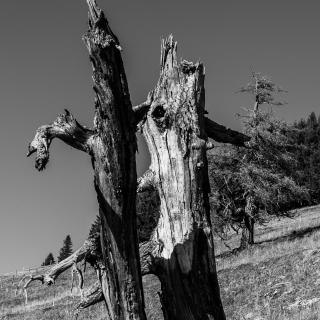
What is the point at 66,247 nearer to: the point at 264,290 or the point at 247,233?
the point at 247,233

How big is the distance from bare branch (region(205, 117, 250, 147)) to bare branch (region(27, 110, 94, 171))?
2.49 metres

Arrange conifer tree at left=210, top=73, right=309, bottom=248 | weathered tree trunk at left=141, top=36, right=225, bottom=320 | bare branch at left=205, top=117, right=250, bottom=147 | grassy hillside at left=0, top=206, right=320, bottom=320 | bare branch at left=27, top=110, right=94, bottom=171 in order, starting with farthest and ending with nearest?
1. conifer tree at left=210, top=73, right=309, bottom=248
2. grassy hillside at left=0, top=206, right=320, bottom=320
3. bare branch at left=205, top=117, right=250, bottom=147
4. weathered tree trunk at left=141, top=36, right=225, bottom=320
5. bare branch at left=27, top=110, right=94, bottom=171

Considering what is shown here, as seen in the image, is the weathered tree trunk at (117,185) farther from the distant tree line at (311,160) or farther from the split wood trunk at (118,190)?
the distant tree line at (311,160)

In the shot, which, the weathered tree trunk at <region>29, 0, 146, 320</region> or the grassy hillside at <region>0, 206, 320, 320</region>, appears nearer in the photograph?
the weathered tree trunk at <region>29, 0, 146, 320</region>

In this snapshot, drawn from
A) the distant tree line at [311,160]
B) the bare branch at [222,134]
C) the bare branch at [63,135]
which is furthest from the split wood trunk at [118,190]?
the distant tree line at [311,160]

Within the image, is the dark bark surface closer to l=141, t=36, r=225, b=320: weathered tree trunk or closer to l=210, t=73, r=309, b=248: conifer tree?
l=210, t=73, r=309, b=248: conifer tree

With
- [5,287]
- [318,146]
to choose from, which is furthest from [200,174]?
[318,146]

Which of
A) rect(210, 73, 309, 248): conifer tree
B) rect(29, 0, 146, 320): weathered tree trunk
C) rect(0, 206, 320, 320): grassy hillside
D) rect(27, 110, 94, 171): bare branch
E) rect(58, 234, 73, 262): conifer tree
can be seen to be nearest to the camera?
rect(29, 0, 146, 320): weathered tree trunk

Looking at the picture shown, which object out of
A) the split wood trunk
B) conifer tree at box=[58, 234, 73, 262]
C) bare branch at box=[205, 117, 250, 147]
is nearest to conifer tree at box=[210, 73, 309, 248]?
bare branch at box=[205, 117, 250, 147]

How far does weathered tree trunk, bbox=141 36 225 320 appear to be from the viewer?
315 inches

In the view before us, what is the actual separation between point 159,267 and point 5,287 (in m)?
46.4

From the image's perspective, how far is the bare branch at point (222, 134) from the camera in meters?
9.61

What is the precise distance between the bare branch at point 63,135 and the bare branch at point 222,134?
2.49 m

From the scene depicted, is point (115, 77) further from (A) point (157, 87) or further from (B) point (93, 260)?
(B) point (93, 260)
